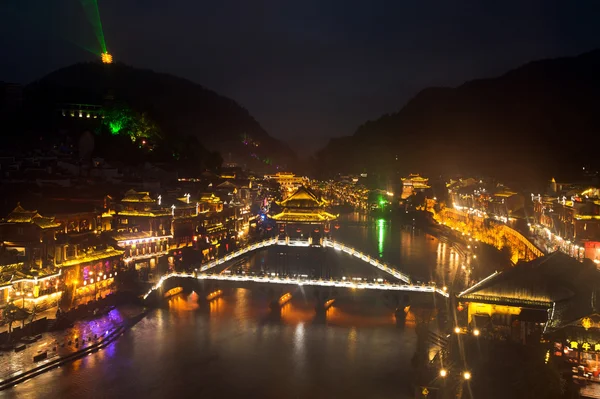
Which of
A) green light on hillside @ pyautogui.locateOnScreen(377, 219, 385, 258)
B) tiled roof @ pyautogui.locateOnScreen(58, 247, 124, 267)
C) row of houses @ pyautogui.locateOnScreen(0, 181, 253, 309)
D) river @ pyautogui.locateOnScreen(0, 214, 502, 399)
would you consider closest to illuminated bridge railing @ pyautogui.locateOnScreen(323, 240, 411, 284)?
river @ pyautogui.locateOnScreen(0, 214, 502, 399)

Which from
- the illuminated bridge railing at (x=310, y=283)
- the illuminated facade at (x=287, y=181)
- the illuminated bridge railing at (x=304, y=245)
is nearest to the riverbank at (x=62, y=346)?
the illuminated bridge railing at (x=310, y=283)

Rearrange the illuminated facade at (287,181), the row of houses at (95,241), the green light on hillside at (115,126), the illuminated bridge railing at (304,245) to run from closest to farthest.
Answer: the row of houses at (95,241) → the illuminated bridge railing at (304,245) → the green light on hillside at (115,126) → the illuminated facade at (287,181)

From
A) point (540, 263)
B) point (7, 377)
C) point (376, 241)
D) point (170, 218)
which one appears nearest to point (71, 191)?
point (170, 218)

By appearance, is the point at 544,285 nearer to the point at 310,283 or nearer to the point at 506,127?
the point at 310,283

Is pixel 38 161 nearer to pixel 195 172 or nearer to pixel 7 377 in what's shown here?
pixel 195 172

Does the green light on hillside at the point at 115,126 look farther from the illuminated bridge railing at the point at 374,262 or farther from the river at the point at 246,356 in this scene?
the illuminated bridge railing at the point at 374,262

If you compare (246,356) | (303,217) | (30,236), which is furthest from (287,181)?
(246,356)

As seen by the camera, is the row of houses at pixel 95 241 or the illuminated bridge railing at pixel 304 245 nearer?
the row of houses at pixel 95 241
